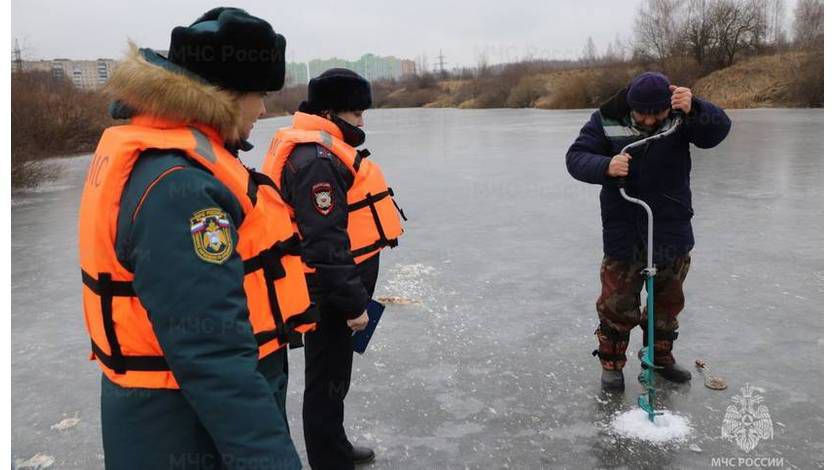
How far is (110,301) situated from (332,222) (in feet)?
3.77

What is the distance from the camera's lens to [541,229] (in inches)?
303

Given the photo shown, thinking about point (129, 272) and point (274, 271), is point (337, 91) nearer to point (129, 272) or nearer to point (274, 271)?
point (274, 271)

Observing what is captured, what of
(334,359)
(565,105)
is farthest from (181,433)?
(565,105)

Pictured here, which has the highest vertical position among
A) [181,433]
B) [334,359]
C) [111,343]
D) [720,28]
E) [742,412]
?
[720,28]

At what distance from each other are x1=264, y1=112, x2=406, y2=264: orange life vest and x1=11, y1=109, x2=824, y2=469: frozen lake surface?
3.65 feet

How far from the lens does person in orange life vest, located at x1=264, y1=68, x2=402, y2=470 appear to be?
8.33 ft

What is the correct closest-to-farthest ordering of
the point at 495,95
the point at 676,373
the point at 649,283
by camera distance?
the point at 649,283 < the point at 676,373 < the point at 495,95

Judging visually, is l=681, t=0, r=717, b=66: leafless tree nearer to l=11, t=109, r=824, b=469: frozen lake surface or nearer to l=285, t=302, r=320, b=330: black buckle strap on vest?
l=11, t=109, r=824, b=469: frozen lake surface

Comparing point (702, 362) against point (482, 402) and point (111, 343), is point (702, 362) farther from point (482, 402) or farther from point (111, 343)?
point (111, 343)

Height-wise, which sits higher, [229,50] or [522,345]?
[229,50]

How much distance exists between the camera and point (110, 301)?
1.46 metres

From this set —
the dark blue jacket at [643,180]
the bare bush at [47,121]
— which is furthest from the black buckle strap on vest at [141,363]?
the bare bush at [47,121]

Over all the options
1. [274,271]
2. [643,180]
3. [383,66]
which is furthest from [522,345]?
[383,66]

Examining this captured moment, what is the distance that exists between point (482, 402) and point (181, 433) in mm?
2373
